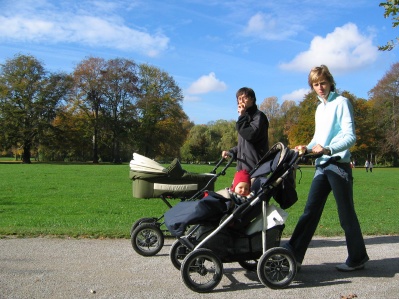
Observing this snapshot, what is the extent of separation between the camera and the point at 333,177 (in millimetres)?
5094

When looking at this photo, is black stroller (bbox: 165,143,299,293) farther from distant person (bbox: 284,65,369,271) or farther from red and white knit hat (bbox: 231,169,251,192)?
distant person (bbox: 284,65,369,271)

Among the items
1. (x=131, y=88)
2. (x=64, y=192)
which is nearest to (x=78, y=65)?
(x=131, y=88)

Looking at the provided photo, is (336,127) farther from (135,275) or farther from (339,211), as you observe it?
(135,275)

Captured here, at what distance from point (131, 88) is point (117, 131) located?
7.22 metres

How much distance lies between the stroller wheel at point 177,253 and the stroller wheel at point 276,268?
2.99 feet

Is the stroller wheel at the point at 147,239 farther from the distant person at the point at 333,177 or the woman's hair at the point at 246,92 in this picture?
the woman's hair at the point at 246,92

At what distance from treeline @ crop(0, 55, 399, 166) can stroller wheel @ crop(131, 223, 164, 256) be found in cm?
5950

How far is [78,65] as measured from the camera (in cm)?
7025

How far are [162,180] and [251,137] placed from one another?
1336 millimetres

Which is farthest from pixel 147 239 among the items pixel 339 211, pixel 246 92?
pixel 339 211

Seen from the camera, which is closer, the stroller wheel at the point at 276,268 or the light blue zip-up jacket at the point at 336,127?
the stroller wheel at the point at 276,268

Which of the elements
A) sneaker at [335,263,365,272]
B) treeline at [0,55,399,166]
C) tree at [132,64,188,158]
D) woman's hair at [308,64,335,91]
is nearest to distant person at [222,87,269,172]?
woman's hair at [308,64,335,91]

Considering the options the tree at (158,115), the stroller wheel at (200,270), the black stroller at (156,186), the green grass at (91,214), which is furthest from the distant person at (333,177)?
the tree at (158,115)

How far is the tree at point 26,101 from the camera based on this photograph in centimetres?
6078
